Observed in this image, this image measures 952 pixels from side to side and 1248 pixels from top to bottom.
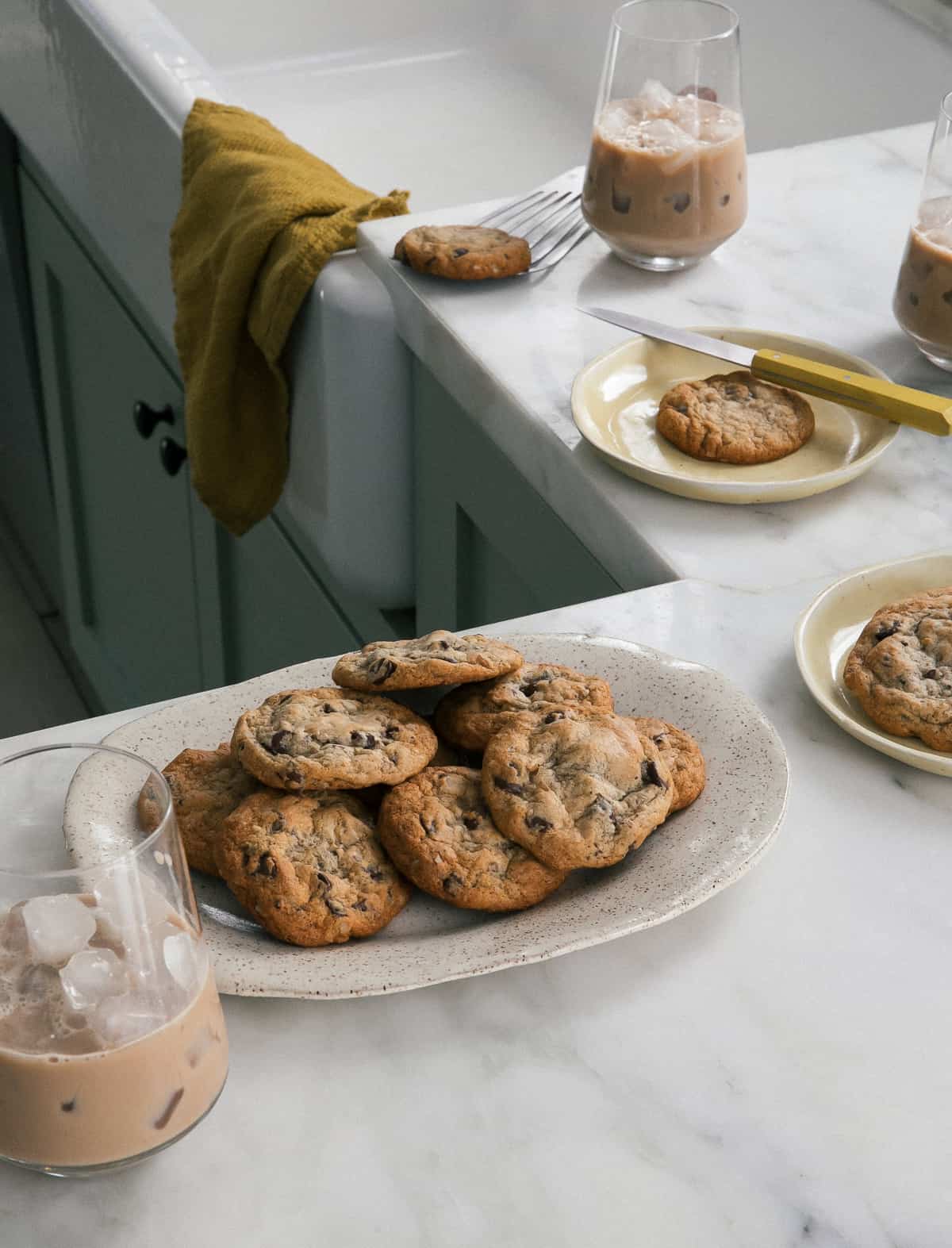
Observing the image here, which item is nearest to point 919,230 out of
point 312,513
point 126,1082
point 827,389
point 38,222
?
point 827,389

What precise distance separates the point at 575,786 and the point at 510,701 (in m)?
0.07

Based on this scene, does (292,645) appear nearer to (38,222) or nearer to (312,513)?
(312,513)

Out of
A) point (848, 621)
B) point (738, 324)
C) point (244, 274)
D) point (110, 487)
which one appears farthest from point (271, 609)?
point (848, 621)

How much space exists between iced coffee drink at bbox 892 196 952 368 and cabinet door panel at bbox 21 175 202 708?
970 millimetres

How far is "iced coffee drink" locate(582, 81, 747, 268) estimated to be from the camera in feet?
3.89

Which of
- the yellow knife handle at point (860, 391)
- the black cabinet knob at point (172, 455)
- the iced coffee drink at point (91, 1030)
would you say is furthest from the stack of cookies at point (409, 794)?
the black cabinet knob at point (172, 455)

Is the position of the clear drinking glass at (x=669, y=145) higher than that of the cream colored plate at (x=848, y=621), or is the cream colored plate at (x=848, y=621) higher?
the clear drinking glass at (x=669, y=145)

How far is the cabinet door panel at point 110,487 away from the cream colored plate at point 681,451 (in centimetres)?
85

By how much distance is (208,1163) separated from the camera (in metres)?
0.58

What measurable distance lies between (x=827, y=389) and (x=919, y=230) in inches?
6.3

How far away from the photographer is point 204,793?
705 mm

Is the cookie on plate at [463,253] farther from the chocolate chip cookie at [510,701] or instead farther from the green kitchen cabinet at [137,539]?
the chocolate chip cookie at [510,701]

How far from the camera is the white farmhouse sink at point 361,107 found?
1.39 metres

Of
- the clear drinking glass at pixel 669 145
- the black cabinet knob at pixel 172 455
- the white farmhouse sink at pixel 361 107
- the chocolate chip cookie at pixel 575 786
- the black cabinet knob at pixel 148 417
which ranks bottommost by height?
the black cabinet knob at pixel 172 455
